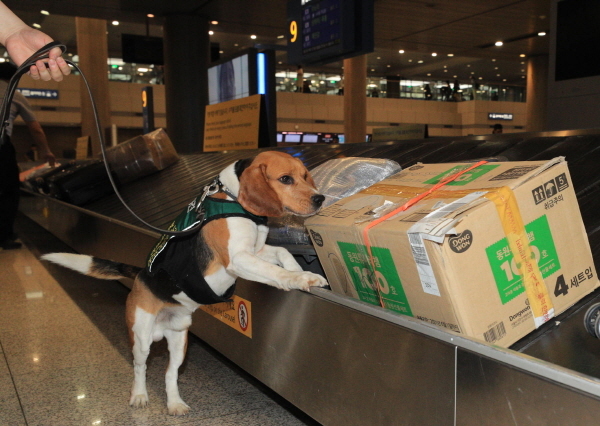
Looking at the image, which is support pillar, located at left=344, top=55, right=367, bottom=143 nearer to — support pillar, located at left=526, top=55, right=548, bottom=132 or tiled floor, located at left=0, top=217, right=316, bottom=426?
support pillar, located at left=526, top=55, right=548, bottom=132

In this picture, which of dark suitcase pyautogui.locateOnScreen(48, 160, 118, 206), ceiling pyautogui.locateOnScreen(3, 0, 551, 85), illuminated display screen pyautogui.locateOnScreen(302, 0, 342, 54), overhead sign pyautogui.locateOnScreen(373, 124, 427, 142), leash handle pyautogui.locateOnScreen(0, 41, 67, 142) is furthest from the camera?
ceiling pyautogui.locateOnScreen(3, 0, 551, 85)

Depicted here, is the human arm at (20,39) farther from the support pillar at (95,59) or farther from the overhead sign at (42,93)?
the overhead sign at (42,93)

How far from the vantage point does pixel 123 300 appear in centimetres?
442

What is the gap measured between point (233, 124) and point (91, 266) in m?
5.27

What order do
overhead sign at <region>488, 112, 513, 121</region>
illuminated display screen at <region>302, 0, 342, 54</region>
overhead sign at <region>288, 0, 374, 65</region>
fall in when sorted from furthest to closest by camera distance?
overhead sign at <region>488, 112, 513, 121</region>, illuminated display screen at <region>302, 0, 342, 54</region>, overhead sign at <region>288, 0, 374, 65</region>

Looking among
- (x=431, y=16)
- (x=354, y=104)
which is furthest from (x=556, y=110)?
(x=354, y=104)

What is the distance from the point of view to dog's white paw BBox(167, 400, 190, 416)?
2426 mm

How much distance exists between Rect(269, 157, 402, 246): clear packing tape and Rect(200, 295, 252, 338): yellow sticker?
385 millimetres

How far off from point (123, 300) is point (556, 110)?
19.1 feet

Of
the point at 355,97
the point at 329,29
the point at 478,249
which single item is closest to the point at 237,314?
the point at 478,249

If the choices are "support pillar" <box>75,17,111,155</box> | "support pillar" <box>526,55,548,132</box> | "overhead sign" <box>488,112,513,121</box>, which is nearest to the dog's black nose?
"support pillar" <box>75,17,111,155</box>

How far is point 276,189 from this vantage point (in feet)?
6.95

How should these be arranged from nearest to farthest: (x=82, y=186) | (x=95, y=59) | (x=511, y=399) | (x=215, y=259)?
(x=511, y=399) → (x=215, y=259) → (x=82, y=186) → (x=95, y=59)

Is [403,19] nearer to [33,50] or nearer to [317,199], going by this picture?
[317,199]
